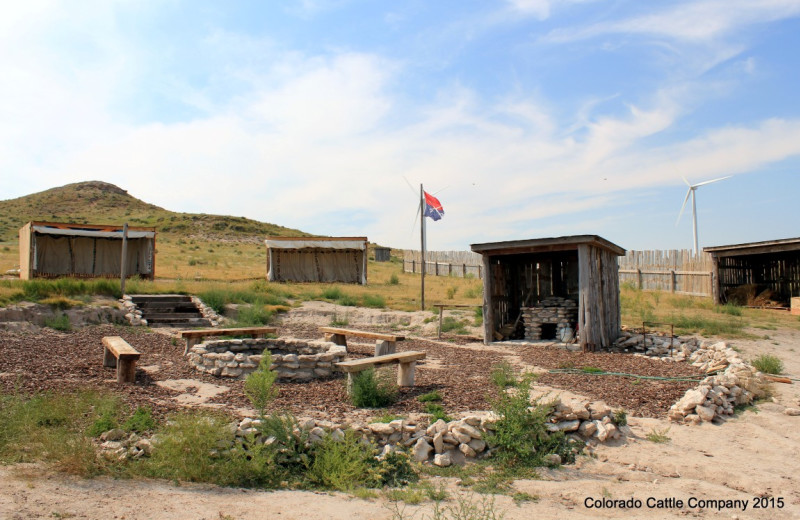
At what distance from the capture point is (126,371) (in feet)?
26.0

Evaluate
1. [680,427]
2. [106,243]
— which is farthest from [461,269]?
[680,427]

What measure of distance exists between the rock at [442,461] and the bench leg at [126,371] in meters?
4.89

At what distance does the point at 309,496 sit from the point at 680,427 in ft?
14.1

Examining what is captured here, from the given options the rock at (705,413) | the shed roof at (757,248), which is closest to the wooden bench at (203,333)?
the rock at (705,413)

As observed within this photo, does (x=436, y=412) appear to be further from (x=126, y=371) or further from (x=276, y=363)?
(x=126, y=371)

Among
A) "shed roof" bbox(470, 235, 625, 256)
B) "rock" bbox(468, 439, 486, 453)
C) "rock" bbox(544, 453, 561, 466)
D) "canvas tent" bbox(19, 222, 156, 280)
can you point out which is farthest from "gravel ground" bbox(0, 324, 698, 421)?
"canvas tent" bbox(19, 222, 156, 280)

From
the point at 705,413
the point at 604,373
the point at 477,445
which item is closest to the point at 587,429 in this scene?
the point at 477,445

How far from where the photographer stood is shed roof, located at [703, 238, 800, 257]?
645 inches

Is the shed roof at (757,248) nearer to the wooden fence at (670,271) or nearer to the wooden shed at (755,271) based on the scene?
the wooden shed at (755,271)

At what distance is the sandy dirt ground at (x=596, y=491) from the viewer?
12.3ft

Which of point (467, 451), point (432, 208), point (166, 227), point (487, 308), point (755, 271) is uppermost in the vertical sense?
point (166, 227)

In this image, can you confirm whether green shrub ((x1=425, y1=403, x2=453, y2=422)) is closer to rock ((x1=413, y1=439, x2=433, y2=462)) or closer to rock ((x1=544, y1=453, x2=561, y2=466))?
rock ((x1=413, y1=439, x2=433, y2=462))

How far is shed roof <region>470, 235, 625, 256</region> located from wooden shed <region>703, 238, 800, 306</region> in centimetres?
736

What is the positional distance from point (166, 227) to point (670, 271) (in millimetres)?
41075
